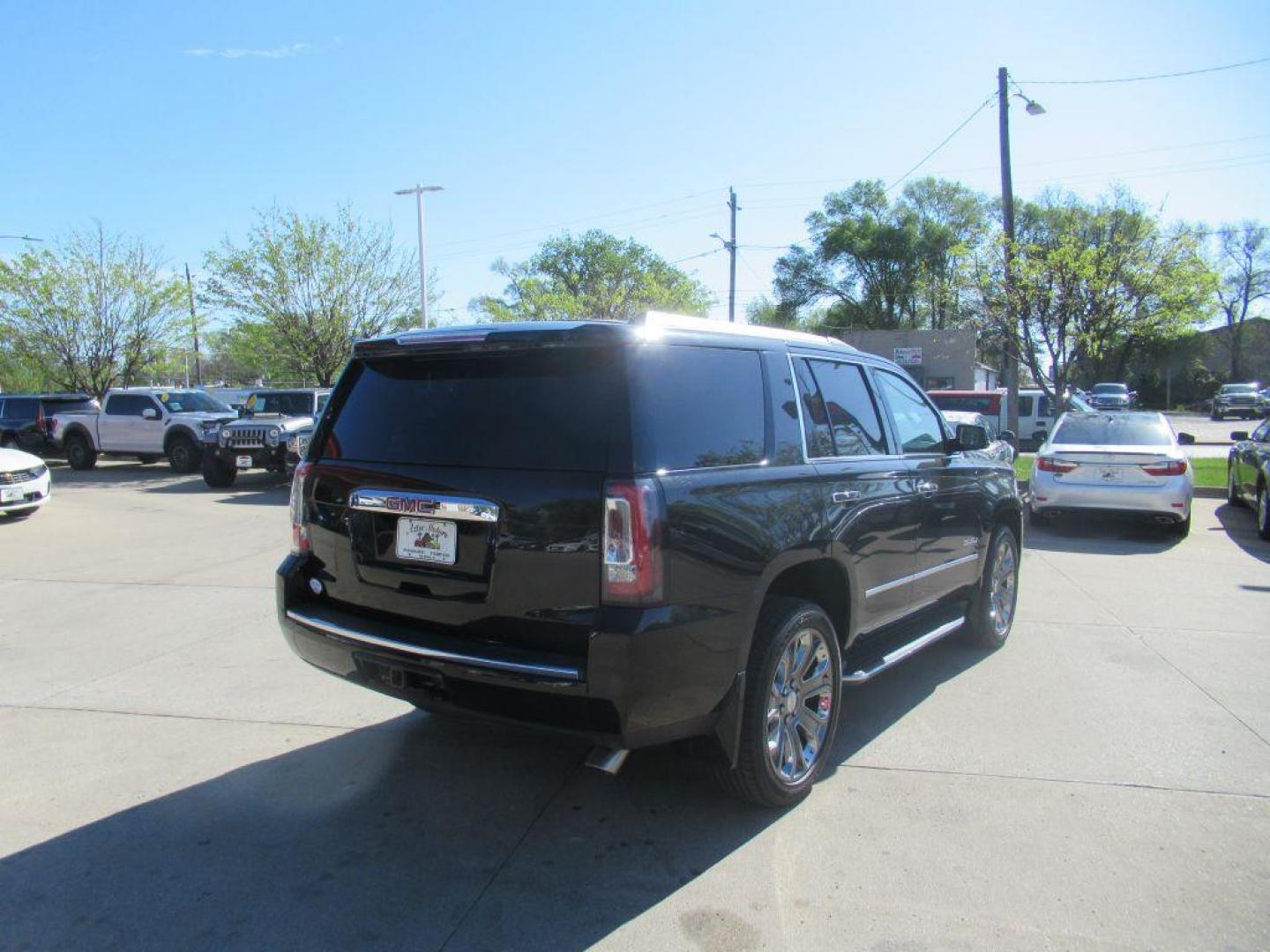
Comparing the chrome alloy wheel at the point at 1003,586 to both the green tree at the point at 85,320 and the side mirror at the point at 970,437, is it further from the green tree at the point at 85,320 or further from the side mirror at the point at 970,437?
the green tree at the point at 85,320

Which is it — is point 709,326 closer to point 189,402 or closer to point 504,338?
point 504,338

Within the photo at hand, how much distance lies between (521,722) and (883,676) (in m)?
2.95

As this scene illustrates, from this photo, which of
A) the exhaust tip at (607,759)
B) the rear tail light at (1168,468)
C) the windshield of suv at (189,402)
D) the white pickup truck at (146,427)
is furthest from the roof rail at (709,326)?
the windshield of suv at (189,402)

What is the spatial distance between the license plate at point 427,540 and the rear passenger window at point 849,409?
1.84m

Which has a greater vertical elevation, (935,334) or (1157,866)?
(935,334)

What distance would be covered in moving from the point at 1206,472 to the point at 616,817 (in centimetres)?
1728

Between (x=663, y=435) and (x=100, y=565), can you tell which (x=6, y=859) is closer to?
(x=663, y=435)

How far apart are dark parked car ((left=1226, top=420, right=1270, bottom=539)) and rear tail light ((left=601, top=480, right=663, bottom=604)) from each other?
10164 millimetres

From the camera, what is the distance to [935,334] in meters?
44.6

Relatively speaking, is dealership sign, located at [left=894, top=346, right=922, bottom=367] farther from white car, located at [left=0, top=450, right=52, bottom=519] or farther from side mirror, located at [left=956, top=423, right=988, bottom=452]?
side mirror, located at [left=956, top=423, right=988, bottom=452]

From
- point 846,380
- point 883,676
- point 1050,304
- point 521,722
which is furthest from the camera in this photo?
point 1050,304

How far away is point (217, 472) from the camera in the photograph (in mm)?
16406

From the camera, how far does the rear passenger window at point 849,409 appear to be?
412 centimetres

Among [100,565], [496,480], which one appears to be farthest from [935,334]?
[496,480]
